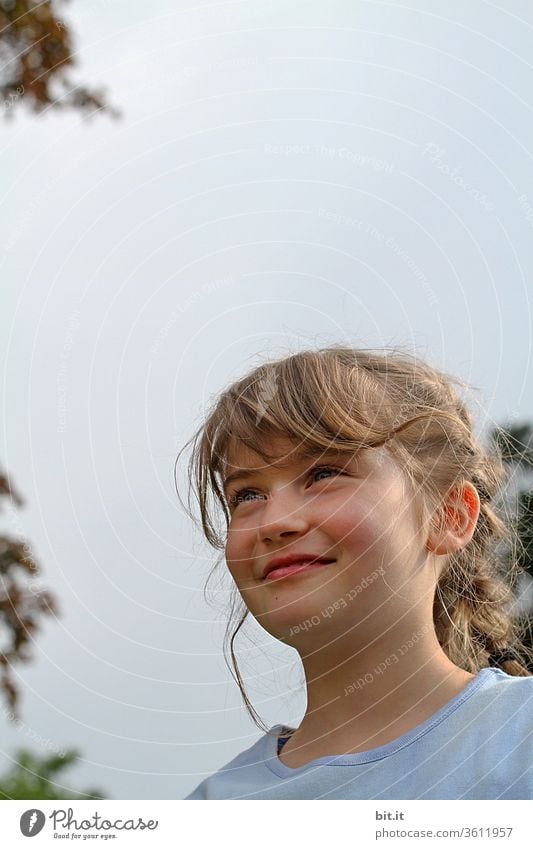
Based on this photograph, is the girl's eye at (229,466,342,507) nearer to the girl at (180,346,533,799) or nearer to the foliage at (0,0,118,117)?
the girl at (180,346,533,799)

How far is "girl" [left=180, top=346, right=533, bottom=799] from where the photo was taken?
31.1 inches

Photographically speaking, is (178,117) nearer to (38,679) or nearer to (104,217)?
(104,217)

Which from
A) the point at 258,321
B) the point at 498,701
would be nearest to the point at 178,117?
the point at 258,321

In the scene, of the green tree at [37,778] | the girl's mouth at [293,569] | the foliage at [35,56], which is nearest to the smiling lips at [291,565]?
the girl's mouth at [293,569]

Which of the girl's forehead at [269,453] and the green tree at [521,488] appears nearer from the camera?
the girl's forehead at [269,453]

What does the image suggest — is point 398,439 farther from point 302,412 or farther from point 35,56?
point 35,56

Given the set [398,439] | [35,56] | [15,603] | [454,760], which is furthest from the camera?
[35,56]

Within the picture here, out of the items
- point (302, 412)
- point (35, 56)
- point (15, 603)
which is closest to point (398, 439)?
point (302, 412)

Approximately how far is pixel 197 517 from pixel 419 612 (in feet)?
0.80

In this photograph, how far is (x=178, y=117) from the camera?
42.3 inches

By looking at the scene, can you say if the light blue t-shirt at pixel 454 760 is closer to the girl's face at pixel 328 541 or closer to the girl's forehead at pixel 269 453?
the girl's face at pixel 328 541

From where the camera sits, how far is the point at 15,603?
1034mm
